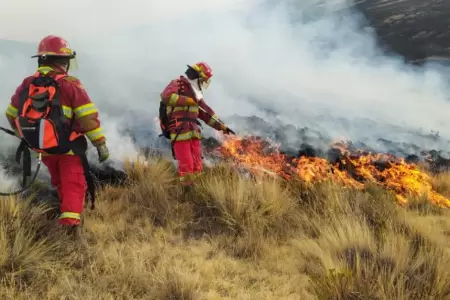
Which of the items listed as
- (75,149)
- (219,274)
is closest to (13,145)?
(75,149)

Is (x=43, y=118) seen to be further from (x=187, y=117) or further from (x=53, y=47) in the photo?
(x=187, y=117)

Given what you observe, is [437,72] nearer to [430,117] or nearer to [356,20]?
[430,117]

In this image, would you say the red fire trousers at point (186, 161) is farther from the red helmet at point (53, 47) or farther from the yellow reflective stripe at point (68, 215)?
the red helmet at point (53, 47)

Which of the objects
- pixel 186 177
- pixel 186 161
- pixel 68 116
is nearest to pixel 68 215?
pixel 68 116

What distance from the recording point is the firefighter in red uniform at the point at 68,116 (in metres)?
3.65

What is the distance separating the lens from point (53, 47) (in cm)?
377

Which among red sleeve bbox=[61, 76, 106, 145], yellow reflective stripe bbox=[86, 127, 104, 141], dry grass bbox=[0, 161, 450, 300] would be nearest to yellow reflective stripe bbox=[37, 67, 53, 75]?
red sleeve bbox=[61, 76, 106, 145]

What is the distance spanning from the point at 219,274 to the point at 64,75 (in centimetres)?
207

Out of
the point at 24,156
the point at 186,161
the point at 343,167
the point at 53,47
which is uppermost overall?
the point at 53,47

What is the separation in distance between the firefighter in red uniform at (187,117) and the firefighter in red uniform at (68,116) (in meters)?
1.87

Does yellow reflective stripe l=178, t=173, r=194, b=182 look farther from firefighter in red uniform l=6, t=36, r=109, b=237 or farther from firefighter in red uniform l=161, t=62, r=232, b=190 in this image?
firefighter in red uniform l=6, t=36, r=109, b=237

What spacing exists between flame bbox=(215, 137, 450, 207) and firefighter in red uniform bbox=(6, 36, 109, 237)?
9.46ft

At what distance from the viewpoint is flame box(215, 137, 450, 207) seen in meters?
6.39

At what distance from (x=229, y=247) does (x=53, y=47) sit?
2343mm
